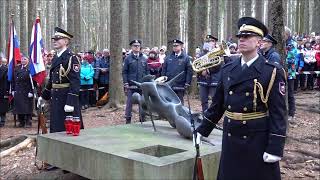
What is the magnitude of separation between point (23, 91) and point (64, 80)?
6.25m

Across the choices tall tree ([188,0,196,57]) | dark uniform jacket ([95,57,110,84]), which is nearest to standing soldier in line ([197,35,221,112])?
tall tree ([188,0,196,57])

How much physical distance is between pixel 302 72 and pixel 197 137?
465 inches

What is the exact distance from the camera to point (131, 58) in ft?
33.5

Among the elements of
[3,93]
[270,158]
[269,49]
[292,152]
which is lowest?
[292,152]

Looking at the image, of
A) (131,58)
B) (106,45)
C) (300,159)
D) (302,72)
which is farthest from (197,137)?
(106,45)

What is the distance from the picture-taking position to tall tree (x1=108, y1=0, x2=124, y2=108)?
43.8 feet

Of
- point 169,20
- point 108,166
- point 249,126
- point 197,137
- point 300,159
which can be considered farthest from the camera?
point 169,20

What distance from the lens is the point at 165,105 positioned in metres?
7.08

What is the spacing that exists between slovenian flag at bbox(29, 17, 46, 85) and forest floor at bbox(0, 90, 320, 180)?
151 cm

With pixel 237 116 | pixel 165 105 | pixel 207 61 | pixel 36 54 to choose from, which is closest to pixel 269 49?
pixel 207 61

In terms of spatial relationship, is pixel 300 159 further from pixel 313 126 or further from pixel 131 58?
pixel 131 58

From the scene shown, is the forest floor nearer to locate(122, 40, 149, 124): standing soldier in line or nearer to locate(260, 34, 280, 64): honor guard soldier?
locate(260, 34, 280, 64): honor guard soldier

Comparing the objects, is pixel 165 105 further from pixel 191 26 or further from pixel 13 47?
pixel 191 26

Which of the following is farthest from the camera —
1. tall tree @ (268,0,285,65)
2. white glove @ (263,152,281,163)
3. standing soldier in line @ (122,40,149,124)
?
standing soldier in line @ (122,40,149,124)
